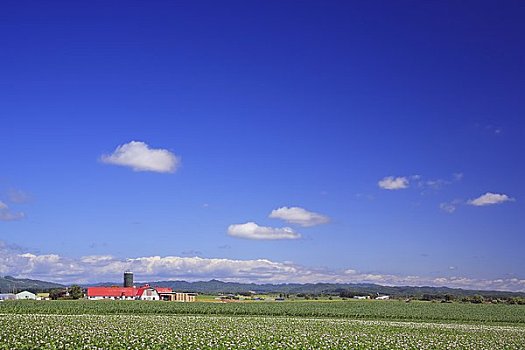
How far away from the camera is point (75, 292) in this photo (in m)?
124

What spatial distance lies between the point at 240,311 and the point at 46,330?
1735 inches

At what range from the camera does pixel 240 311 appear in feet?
241

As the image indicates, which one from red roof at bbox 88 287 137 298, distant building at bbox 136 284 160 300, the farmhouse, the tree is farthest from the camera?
distant building at bbox 136 284 160 300

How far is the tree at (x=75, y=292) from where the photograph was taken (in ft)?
404

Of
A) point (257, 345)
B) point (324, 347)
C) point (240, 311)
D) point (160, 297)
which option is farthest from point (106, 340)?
point (160, 297)

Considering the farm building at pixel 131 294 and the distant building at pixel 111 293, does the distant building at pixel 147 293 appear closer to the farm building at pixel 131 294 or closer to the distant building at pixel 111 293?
the farm building at pixel 131 294

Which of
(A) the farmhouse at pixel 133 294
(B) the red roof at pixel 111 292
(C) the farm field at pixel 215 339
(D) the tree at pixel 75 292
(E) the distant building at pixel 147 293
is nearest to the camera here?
(C) the farm field at pixel 215 339

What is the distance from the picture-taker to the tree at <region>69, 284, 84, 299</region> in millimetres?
123050

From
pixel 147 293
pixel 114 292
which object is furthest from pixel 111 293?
pixel 147 293

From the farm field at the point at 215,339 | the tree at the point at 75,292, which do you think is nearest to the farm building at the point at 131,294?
the tree at the point at 75,292

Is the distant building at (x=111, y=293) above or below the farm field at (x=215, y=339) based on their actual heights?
above

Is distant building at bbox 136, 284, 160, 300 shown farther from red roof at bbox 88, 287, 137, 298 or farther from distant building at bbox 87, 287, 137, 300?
red roof at bbox 88, 287, 137, 298

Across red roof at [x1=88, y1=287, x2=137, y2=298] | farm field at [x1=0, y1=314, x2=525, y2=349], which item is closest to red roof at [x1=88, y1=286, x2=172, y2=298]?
red roof at [x1=88, y1=287, x2=137, y2=298]

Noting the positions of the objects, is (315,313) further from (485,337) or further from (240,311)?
(485,337)
